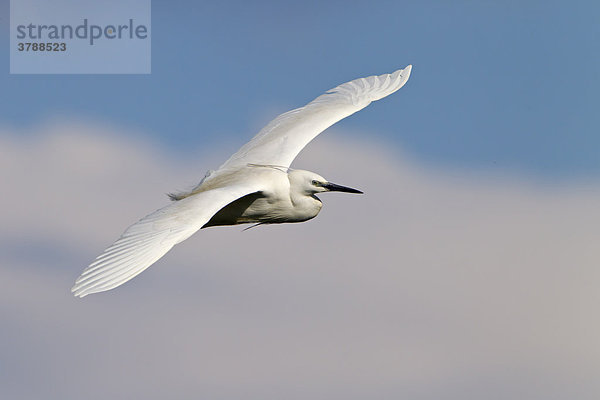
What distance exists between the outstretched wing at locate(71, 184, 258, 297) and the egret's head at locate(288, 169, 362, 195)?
3.94 feet

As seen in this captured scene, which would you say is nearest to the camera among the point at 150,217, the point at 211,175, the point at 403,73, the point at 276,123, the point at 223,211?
the point at 150,217

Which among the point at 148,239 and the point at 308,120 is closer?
the point at 148,239

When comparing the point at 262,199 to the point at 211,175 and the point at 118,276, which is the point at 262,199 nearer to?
the point at 211,175

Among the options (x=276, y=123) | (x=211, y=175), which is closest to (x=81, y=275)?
(x=211, y=175)

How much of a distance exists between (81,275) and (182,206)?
2.14m

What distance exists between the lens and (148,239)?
416 inches

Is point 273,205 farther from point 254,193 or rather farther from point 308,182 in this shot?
point 308,182

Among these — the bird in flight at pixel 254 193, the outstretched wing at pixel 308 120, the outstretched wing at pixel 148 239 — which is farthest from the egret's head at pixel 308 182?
the outstretched wing at pixel 148 239

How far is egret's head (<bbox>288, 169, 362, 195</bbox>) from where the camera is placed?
43.4 ft

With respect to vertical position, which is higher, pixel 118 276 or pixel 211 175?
pixel 211 175

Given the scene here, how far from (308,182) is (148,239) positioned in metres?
3.41


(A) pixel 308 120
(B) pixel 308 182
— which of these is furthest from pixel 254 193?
(A) pixel 308 120

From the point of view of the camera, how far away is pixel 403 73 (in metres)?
17.2

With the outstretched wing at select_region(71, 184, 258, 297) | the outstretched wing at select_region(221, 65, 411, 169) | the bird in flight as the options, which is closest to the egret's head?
the bird in flight
